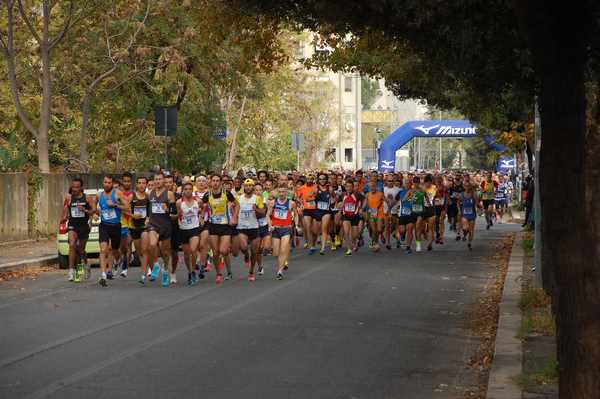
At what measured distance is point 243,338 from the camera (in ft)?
41.7

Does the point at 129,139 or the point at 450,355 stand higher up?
the point at 129,139

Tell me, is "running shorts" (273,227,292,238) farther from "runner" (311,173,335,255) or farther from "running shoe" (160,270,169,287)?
"runner" (311,173,335,255)

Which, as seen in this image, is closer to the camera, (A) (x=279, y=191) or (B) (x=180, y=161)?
(A) (x=279, y=191)

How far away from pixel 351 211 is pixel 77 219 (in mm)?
9130

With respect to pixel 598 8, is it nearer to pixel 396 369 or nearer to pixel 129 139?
pixel 396 369

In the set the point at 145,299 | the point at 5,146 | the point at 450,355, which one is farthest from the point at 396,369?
the point at 5,146

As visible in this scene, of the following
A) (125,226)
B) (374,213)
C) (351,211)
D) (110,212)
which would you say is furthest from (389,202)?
(110,212)

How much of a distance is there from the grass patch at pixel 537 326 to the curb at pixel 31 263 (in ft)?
38.5

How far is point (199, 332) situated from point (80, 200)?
7525 mm

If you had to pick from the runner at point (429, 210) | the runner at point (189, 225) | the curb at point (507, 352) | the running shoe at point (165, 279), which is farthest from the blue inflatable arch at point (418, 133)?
the curb at point (507, 352)

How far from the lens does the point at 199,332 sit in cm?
1323

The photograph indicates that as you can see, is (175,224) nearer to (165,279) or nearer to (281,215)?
(165,279)

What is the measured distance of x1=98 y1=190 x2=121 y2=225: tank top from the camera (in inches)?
788

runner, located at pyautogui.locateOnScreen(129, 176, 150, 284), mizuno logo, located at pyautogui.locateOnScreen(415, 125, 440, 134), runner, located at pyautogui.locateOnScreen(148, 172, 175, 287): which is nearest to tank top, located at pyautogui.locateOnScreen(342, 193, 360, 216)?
runner, located at pyautogui.locateOnScreen(129, 176, 150, 284)
